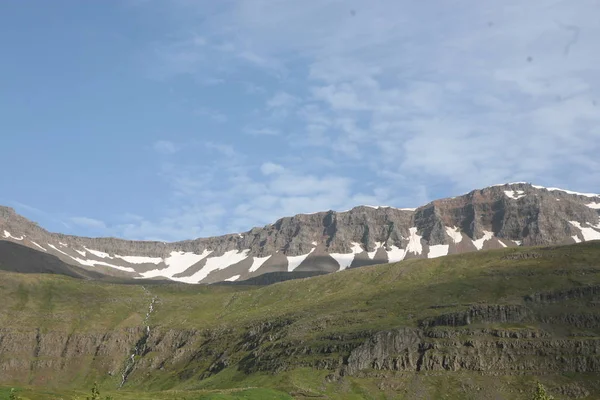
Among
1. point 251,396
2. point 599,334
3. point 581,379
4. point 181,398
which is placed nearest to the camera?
point 251,396

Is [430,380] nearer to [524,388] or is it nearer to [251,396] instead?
[524,388]

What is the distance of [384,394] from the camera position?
18125cm

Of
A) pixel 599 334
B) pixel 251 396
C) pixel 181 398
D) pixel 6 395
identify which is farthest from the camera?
pixel 599 334

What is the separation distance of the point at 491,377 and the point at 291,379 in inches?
2378

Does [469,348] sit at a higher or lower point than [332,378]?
higher

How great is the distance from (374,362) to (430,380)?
20.7 metres

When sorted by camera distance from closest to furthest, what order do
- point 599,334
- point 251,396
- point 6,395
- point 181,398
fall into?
point 6,395 < point 251,396 < point 181,398 < point 599,334

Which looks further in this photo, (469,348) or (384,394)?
(469,348)

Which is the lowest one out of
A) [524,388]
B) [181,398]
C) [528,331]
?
[181,398]

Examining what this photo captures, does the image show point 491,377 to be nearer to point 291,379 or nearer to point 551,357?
point 551,357

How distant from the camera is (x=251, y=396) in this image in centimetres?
12588

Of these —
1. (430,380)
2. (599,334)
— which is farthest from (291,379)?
(599,334)

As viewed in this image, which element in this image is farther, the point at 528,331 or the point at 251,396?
the point at 528,331

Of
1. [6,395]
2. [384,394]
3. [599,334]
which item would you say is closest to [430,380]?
[384,394]
